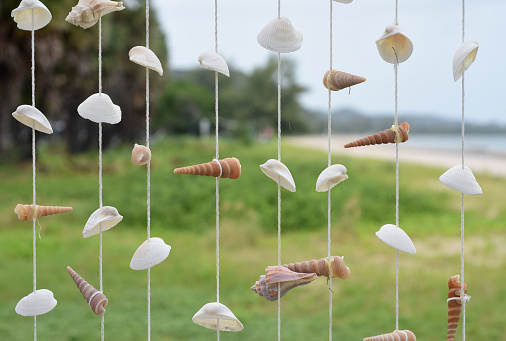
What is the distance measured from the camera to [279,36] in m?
1.07

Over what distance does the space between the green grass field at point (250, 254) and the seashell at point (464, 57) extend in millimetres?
2755

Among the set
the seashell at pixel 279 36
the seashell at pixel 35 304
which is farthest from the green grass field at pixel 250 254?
the seashell at pixel 279 36

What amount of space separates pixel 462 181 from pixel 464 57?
235 mm

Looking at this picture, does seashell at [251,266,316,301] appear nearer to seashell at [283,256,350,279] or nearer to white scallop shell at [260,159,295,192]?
seashell at [283,256,350,279]

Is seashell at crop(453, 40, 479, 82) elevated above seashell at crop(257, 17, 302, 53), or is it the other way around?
seashell at crop(257, 17, 302, 53)

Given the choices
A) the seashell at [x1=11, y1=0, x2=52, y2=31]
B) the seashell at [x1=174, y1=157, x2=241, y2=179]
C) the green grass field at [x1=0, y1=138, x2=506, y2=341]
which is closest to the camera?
the seashell at [x1=174, y1=157, x2=241, y2=179]

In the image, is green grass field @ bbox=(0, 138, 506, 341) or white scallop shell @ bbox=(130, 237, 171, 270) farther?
green grass field @ bbox=(0, 138, 506, 341)

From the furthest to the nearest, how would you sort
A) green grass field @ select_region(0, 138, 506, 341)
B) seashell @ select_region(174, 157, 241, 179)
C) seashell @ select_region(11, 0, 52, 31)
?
green grass field @ select_region(0, 138, 506, 341) < seashell @ select_region(11, 0, 52, 31) < seashell @ select_region(174, 157, 241, 179)

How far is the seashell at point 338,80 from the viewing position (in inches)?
41.2

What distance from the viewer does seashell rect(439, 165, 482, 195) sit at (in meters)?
1.04

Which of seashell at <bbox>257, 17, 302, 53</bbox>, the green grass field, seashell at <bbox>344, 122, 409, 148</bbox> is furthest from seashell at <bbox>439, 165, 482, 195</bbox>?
the green grass field

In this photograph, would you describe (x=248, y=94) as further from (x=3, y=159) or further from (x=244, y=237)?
(x=244, y=237)

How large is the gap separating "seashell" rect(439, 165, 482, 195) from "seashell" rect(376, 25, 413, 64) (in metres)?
0.24

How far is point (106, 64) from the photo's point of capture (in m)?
11.0
